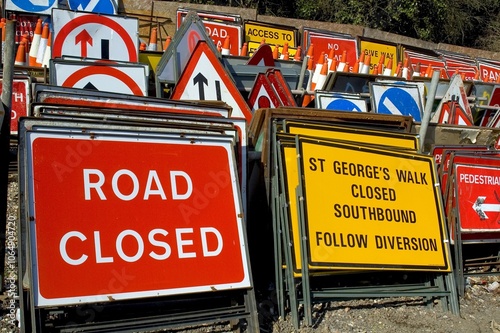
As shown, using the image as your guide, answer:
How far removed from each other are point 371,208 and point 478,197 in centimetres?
171

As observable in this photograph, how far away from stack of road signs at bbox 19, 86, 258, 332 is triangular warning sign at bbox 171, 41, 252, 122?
1.59 m

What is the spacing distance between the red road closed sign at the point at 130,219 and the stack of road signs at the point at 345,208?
58 cm

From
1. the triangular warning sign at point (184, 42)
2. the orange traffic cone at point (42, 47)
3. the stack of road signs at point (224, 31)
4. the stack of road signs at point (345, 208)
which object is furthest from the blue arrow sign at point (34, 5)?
the stack of road signs at point (345, 208)

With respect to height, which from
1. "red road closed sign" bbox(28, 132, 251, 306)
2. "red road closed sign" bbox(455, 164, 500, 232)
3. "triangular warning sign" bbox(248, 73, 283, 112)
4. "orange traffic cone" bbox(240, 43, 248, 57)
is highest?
"orange traffic cone" bbox(240, 43, 248, 57)

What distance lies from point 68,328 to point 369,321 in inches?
94.2

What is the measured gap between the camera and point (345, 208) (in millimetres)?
5395

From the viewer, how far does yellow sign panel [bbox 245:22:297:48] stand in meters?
15.6

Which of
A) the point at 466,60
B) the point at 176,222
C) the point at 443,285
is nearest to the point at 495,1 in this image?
the point at 466,60

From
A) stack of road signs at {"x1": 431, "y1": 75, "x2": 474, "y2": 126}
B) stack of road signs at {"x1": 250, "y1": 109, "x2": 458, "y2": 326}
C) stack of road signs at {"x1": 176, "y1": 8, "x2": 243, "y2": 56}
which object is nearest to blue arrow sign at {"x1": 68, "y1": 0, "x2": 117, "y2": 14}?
stack of road signs at {"x1": 176, "y1": 8, "x2": 243, "y2": 56}

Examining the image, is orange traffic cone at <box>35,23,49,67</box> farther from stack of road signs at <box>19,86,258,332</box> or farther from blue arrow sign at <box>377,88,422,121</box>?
stack of road signs at <box>19,86,258,332</box>

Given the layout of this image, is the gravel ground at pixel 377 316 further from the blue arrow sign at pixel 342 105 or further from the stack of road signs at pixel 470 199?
the blue arrow sign at pixel 342 105

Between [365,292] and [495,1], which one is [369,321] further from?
[495,1]

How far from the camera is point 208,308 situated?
189 inches

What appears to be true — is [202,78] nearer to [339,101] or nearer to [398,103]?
[339,101]
